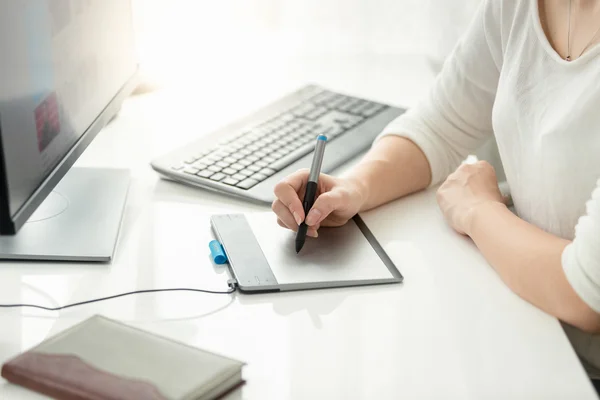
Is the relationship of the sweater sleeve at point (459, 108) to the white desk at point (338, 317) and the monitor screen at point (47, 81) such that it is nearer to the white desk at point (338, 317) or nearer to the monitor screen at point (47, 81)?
the white desk at point (338, 317)

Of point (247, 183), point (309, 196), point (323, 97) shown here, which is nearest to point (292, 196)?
point (309, 196)

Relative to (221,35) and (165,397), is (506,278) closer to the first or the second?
(165,397)

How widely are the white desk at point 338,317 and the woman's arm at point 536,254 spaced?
2 centimetres

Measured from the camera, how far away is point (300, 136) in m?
1.20

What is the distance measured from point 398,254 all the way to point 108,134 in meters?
0.58

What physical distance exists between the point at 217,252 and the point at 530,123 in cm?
41

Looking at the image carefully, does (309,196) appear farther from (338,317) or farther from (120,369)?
(120,369)

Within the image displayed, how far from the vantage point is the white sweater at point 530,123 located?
86 centimetres

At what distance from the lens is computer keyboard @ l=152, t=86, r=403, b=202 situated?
106 cm

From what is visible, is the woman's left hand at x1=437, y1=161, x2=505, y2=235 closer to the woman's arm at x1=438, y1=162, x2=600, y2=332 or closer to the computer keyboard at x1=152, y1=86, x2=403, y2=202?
the woman's arm at x1=438, y1=162, x2=600, y2=332

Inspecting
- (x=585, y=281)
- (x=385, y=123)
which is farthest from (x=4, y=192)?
(x=385, y=123)

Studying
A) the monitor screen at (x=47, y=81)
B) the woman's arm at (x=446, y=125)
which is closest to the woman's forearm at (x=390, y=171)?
the woman's arm at (x=446, y=125)

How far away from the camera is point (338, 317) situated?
767 millimetres

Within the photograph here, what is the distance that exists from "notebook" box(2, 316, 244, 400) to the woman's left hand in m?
0.40
